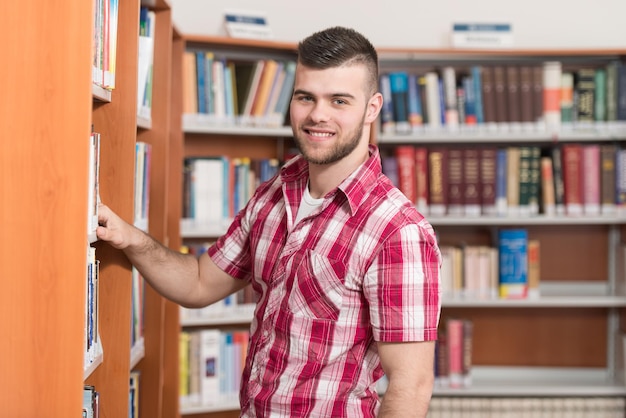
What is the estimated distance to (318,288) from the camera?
1859 mm

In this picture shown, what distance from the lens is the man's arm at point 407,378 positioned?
172 centimetres

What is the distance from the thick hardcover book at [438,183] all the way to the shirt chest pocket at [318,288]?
1.91 meters

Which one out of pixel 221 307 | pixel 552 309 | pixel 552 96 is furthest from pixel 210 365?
A: pixel 552 96

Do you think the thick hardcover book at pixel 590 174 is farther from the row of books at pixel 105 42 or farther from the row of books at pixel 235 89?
the row of books at pixel 105 42

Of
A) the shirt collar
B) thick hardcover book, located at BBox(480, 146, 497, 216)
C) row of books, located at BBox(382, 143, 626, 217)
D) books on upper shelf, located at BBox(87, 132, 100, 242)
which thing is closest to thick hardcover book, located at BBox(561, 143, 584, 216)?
row of books, located at BBox(382, 143, 626, 217)

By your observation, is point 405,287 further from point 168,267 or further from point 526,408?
point 526,408

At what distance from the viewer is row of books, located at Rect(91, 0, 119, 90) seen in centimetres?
183

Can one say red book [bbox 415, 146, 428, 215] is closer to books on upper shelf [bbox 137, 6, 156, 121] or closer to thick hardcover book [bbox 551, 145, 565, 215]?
thick hardcover book [bbox 551, 145, 565, 215]

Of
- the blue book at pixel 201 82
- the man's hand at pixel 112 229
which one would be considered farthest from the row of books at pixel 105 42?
the blue book at pixel 201 82

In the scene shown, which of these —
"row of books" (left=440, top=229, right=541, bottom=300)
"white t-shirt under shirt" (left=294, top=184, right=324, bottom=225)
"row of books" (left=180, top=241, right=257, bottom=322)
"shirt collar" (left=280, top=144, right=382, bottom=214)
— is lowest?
"row of books" (left=180, top=241, right=257, bottom=322)

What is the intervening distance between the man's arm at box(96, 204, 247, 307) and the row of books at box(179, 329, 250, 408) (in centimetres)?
131

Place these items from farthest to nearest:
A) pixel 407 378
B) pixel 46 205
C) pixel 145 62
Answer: pixel 145 62, pixel 407 378, pixel 46 205

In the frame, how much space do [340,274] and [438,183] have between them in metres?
1.96

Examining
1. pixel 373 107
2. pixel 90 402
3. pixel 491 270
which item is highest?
pixel 373 107
